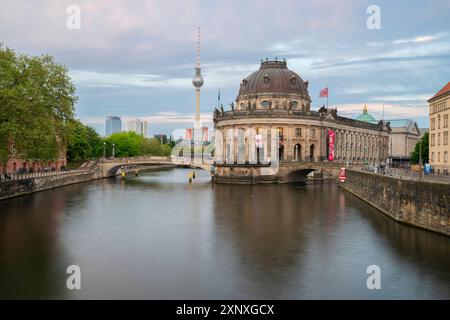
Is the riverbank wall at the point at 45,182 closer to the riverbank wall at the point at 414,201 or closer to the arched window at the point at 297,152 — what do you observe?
the riverbank wall at the point at 414,201

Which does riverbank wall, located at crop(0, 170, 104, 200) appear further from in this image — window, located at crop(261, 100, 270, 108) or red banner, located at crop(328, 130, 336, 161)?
red banner, located at crop(328, 130, 336, 161)

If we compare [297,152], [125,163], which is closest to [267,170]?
[297,152]

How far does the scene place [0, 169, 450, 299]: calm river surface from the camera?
24688mm

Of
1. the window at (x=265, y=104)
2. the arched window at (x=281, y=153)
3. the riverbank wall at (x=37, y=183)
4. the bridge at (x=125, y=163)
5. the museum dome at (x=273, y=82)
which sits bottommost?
the riverbank wall at (x=37, y=183)

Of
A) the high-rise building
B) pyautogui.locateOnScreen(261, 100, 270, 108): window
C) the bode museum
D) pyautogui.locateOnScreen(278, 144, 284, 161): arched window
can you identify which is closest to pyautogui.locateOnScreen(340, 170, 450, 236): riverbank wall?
the high-rise building

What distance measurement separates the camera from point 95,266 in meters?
29.0

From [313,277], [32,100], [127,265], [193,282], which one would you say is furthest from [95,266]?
[32,100]

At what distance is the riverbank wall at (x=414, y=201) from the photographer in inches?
1371

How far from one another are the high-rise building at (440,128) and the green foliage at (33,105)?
4867 cm

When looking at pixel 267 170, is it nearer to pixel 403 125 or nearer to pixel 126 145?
pixel 126 145

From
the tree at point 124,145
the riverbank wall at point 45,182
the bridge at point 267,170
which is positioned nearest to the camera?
the riverbank wall at point 45,182

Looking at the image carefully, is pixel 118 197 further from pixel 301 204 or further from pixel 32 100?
pixel 301 204

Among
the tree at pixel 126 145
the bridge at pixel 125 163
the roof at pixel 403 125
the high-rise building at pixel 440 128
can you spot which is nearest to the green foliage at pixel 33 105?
the bridge at pixel 125 163

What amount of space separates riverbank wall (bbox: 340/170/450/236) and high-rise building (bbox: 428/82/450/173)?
13901mm
